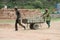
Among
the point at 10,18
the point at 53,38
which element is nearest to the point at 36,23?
the point at 53,38

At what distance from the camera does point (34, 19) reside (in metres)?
24.3

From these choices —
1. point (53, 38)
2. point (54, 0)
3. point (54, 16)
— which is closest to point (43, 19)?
point (53, 38)

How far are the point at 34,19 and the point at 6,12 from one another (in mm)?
18186

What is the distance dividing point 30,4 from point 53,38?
127ft

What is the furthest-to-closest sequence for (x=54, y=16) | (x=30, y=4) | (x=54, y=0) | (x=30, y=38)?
(x=54, y=0)
(x=30, y=4)
(x=54, y=16)
(x=30, y=38)

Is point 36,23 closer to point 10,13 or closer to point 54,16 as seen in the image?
point 10,13

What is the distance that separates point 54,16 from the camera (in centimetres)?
4619

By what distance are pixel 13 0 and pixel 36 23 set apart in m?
32.8

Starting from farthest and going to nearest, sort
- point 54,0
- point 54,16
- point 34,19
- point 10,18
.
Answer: point 54,0 → point 54,16 → point 10,18 → point 34,19

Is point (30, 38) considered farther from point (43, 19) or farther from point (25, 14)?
point (25, 14)

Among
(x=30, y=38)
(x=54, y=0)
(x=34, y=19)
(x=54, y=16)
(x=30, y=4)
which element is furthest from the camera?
(x=54, y=0)

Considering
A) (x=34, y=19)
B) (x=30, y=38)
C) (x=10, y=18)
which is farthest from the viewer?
(x=10, y=18)

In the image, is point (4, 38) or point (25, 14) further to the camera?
point (25, 14)

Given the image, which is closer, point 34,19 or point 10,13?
point 34,19
